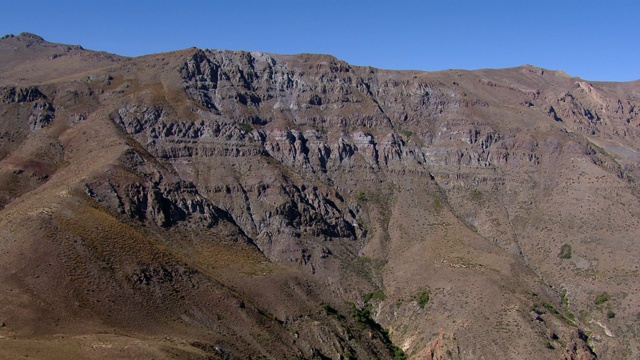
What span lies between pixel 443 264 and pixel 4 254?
10177 centimetres

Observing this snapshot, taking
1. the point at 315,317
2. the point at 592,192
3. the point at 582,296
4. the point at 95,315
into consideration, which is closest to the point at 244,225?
the point at 315,317

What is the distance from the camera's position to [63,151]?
6934 inches

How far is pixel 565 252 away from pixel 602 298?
21.4 meters

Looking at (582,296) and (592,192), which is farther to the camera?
(592,192)

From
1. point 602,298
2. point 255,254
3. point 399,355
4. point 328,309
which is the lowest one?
point 399,355

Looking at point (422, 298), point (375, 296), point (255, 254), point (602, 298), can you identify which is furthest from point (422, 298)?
point (255, 254)

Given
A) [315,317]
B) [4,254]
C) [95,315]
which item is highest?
[4,254]

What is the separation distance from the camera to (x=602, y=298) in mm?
153125

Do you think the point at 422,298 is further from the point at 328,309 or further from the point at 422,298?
the point at 328,309

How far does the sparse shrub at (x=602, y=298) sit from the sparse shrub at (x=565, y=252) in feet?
59.6

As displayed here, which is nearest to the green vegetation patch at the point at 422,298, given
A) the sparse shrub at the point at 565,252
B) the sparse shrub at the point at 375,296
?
the sparse shrub at the point at 375,296

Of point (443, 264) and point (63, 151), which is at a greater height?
point (63, 151)

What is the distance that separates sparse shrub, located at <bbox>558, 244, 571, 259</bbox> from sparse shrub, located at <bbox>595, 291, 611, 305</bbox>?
18.2 meters

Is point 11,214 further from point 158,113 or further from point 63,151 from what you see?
point 158,113
